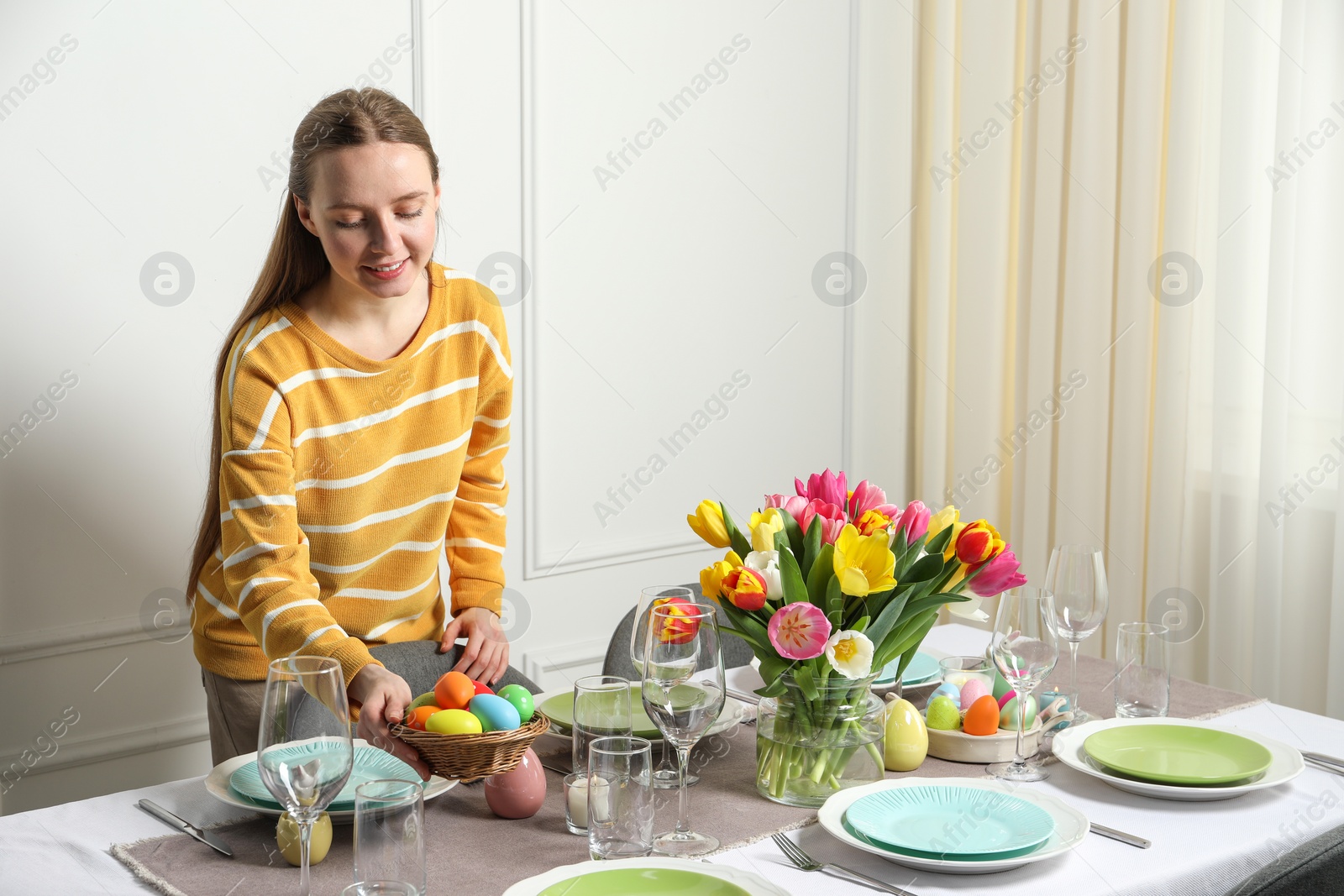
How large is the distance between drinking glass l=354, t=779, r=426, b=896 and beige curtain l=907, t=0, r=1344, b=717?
83.9 inches

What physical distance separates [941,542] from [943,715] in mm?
275

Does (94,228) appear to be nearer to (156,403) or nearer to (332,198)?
(156,403)

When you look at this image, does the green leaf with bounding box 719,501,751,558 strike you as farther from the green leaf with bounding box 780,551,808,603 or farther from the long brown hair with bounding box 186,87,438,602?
the long brown hair with bounding box 186,87,438,602

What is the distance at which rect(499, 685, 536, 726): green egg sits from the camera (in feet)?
4.33

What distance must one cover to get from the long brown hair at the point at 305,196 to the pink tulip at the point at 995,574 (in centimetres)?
99

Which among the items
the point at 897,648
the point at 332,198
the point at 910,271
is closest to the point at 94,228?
the point at 332,198

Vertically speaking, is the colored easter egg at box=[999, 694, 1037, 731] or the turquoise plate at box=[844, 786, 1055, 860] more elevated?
the colored easter egg at box=[999, 694, 1037, 731]

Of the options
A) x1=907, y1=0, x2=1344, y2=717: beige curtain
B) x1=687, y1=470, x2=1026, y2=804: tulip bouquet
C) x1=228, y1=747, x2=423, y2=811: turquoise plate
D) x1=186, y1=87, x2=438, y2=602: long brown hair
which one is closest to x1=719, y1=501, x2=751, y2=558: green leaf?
x1=687, y1=470, x2=1026, y2=804: tulip bouquet

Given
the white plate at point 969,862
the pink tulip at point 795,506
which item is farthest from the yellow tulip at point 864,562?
the white plate at point 969,862

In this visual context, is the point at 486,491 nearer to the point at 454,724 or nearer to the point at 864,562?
the point at 454,724

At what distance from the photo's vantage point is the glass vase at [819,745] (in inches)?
51.3

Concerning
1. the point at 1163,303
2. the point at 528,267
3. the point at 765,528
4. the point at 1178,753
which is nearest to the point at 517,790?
the point at 765,528

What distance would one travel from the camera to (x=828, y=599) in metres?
1.29

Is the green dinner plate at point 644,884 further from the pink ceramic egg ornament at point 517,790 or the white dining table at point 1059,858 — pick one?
the pink ceramic egg ornament at point 517,790
